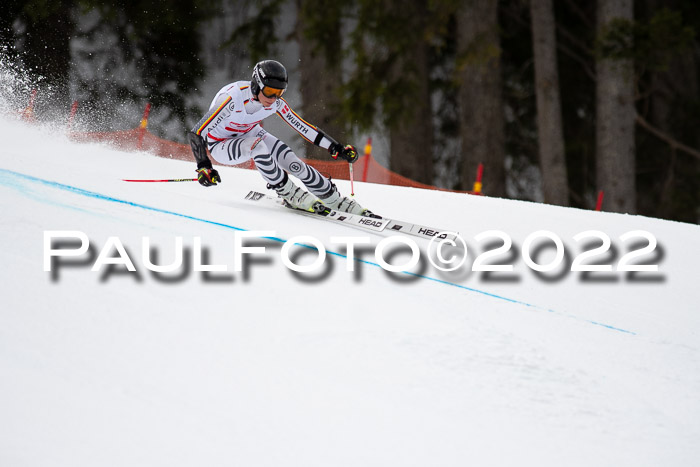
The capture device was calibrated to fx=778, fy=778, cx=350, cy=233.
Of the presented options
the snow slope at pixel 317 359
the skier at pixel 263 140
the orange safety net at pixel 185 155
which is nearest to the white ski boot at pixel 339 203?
the skier at pixel 263 140

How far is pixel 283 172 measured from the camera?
5.89 m

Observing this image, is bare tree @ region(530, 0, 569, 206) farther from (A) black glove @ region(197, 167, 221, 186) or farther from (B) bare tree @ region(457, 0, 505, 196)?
(A) black glove @ region(197, 167, 221, 186)

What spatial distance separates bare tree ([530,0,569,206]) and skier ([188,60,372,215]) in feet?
23.9

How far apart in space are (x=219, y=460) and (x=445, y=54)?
15.3m

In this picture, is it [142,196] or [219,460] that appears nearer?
[219,460]

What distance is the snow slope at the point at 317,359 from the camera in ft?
8.63

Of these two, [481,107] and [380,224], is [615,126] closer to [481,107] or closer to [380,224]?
[481,107]

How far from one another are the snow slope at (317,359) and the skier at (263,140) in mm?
786

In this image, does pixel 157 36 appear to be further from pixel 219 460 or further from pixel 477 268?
pixel 219 460

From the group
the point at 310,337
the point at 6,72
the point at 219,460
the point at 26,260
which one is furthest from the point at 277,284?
the point at 6,72

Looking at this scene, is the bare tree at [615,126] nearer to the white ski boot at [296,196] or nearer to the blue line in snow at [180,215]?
the white ski boot at [296,196]

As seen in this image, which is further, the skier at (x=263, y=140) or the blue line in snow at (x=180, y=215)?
the skier at (x=263, y=140)

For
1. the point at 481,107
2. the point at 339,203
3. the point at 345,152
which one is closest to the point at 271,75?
the point at 345,152

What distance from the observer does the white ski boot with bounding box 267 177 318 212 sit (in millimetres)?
5977
